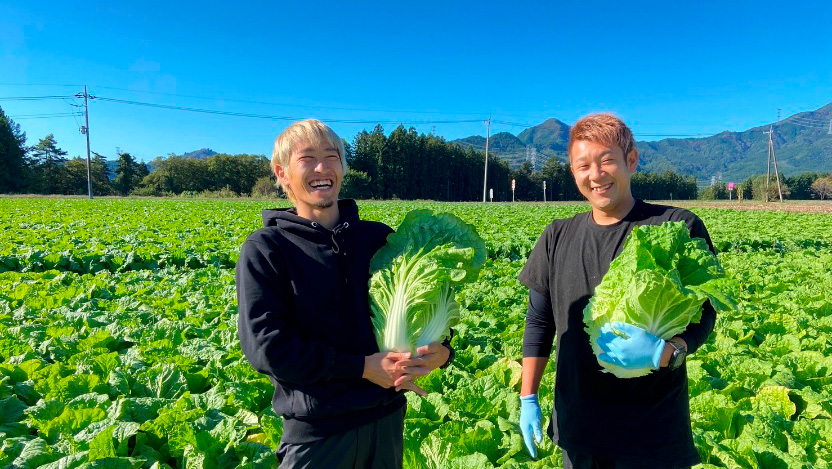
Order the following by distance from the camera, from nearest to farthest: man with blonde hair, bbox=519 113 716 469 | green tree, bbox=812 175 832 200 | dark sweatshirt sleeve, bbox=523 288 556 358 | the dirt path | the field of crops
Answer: man with blonde hair, bbox=519 113 716 469
dark sweatshirt sleeve, bbox=523 288 556 358
the field of crops
the dirt path
green tree, bbox=812 175 832 200

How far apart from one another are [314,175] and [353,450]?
1394mm

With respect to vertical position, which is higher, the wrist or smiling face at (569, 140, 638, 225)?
smiling face at (569, 140, 638, 225)

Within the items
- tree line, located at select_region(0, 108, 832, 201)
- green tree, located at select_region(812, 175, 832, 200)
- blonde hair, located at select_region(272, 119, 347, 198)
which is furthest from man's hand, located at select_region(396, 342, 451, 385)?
green tree, located at select_region(812, 175, 832, 200)

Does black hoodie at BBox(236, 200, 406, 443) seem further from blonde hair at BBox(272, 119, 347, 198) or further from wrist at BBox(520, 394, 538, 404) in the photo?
wrist at BBox(520, 394, 538, 404)

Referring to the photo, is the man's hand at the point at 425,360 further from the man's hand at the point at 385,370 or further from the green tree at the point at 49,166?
the green tree at the point at 49,166

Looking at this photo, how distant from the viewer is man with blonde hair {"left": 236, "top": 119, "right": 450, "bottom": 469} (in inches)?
79.7

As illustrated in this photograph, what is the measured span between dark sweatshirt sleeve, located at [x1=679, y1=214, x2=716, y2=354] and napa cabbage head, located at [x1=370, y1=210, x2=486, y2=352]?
1.09 metres

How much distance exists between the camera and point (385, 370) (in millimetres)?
2129

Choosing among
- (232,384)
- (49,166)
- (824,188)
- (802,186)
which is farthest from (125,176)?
(802,186)

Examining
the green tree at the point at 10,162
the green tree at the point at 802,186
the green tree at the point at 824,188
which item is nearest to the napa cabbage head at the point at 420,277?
the green tree at the point at 10,162

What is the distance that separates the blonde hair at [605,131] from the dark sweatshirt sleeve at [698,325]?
20.2 inches

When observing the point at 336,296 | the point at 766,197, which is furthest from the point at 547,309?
the point at 766,197

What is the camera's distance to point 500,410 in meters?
3.93

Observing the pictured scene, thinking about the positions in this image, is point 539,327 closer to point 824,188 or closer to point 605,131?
point 605,131
